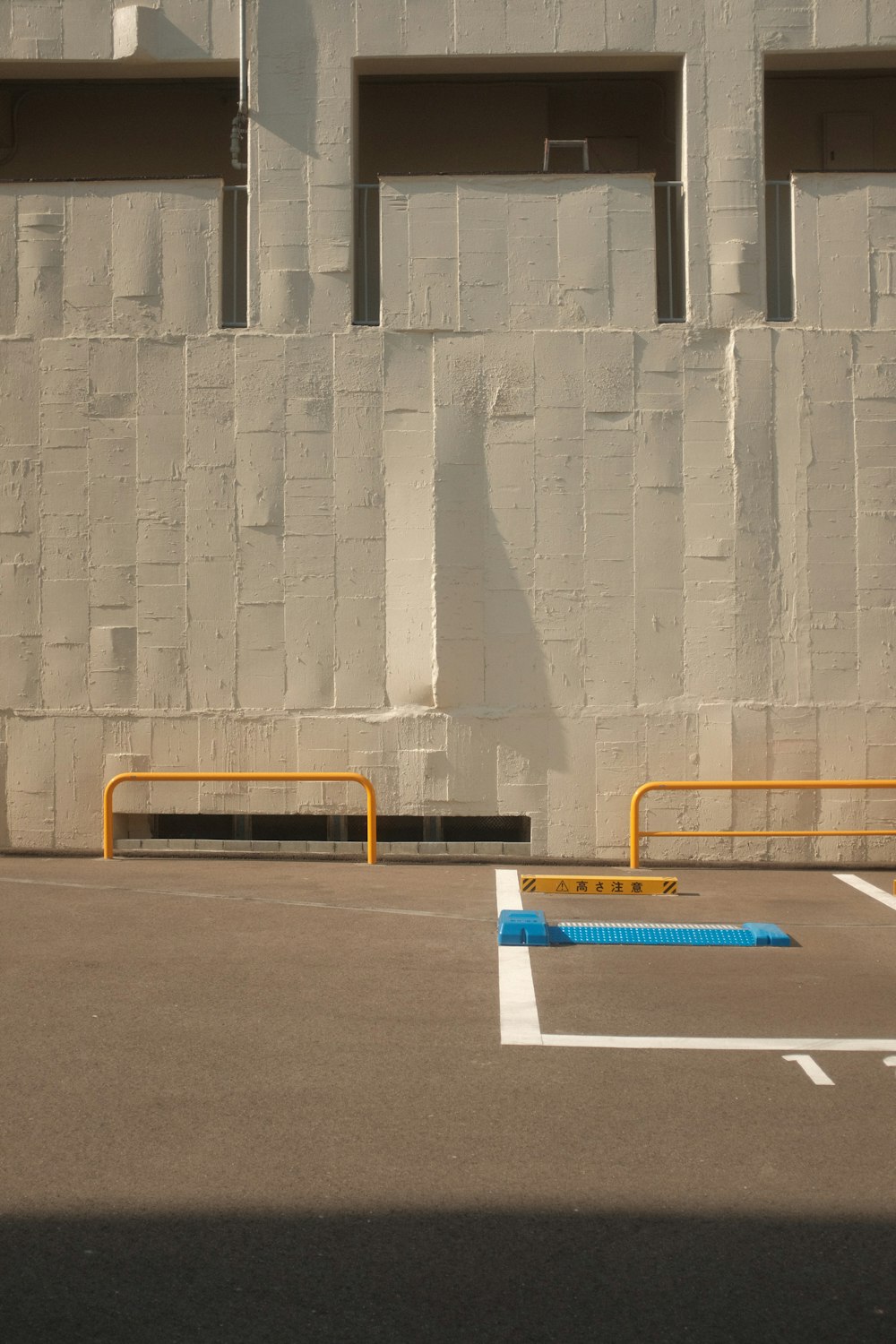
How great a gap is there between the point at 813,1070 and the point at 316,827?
8.03 m

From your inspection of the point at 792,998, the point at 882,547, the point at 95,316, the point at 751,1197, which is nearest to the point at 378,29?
the point at 95,316

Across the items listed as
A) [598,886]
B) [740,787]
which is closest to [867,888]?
[740,787]

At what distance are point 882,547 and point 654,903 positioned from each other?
182 inches

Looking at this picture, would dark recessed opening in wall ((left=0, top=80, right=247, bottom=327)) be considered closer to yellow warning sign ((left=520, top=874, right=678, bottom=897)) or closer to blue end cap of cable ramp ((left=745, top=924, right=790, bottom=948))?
yellow warning sign ((left=520, top=874, right=678, bottom=897))

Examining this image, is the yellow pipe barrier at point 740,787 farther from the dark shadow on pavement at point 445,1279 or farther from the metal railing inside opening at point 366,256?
the dark shadow on pavement at point 445,1279

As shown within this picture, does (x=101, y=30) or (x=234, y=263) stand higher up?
(x=101, y=30)

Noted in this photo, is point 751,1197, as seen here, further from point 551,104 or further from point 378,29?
point 551,104

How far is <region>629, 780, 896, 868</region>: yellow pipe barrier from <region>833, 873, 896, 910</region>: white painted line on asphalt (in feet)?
1.29

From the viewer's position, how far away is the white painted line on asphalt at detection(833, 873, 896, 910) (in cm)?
1074

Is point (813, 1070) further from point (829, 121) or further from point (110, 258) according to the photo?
point (829, 121)

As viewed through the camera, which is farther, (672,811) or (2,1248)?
(672,811)

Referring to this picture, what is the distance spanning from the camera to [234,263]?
13422 millimetres

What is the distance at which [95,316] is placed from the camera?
1319cm

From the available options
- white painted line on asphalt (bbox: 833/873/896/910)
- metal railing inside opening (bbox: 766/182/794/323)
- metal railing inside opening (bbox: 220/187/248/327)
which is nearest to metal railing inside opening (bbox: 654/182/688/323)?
metal railing inside opening (bbox: 766/182/794/323)
